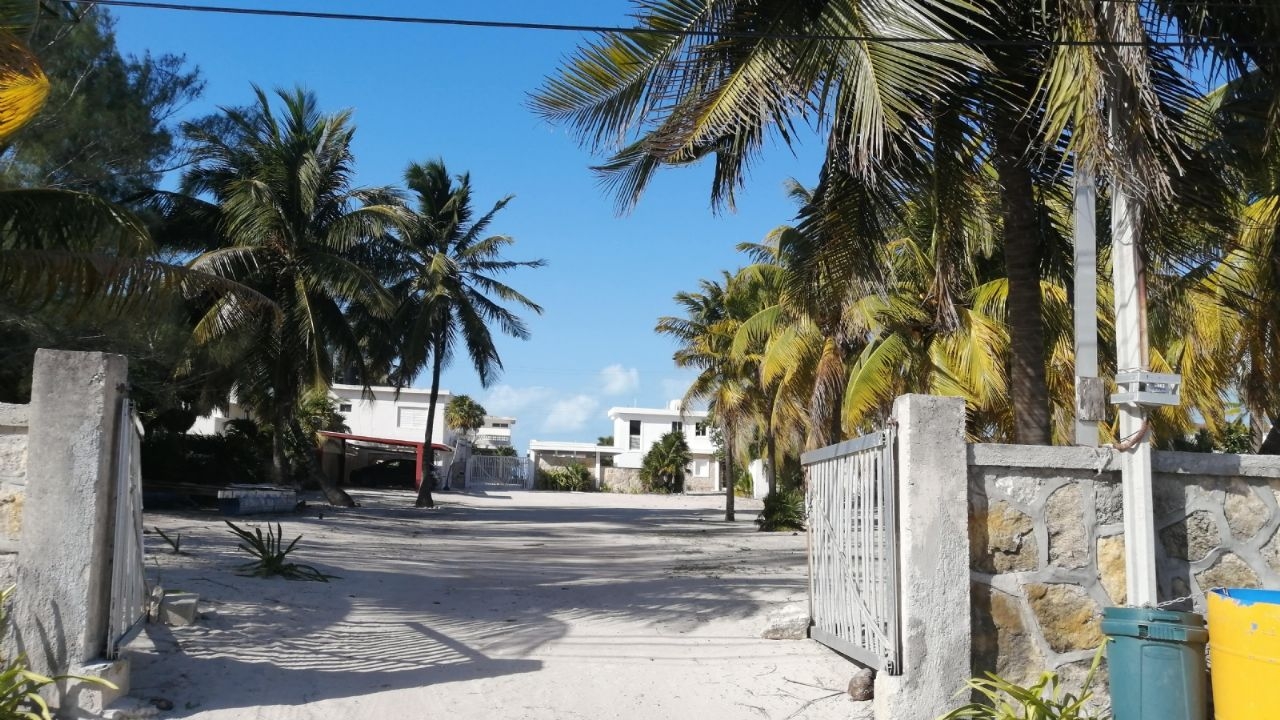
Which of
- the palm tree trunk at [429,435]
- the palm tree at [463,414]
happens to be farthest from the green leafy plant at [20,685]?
the palm tree at [463,414]

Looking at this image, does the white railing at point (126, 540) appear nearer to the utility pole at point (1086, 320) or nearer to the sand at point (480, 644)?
the sand at point (480, 644)

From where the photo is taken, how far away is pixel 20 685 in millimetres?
5410

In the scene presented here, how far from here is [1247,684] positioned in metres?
5.06

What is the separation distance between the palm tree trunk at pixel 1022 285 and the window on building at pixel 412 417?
5060 centimetres

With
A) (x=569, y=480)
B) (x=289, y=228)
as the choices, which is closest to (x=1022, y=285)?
(x=289, y=228)

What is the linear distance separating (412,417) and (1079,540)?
5297cm

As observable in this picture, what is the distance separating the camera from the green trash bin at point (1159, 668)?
17.4 feet

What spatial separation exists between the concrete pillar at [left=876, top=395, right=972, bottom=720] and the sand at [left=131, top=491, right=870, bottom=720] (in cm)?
69

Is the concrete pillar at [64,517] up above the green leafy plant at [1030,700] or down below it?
above

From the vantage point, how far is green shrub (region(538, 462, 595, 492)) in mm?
59500

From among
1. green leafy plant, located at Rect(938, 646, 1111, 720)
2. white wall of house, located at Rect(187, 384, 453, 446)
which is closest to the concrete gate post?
green leafy plant, located at Rect(938, 646, 1111, 720)

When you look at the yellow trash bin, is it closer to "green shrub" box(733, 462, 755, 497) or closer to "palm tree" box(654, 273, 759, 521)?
"palm tree" box(654, 273, 759, 521)

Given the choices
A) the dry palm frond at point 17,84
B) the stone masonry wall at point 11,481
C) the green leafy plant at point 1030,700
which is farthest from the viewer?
the dry palm frond at point 17,84

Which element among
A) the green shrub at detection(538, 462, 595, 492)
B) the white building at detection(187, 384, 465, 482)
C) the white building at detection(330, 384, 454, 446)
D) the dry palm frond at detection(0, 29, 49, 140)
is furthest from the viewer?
the green shrub at detection(538, 462, 595, 492)
